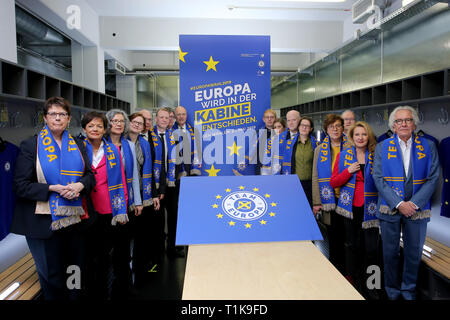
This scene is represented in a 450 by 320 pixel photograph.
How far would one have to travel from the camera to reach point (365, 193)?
2.29 m

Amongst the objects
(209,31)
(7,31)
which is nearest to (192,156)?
(7,31)

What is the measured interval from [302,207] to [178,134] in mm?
2123

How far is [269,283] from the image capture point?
3.26 feet

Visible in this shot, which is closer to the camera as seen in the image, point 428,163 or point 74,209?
point 74,209

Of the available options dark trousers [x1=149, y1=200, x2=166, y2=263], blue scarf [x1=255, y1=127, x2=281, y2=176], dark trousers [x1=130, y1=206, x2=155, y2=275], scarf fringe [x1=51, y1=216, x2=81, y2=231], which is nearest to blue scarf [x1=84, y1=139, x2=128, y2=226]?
scarf fringe [x1=51, y1=216, x2=81, y2=231]

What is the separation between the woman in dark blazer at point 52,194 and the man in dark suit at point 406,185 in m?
2.00

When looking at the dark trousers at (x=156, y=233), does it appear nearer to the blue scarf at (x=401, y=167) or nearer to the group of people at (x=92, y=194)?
the group of people at (x=92, y=194)

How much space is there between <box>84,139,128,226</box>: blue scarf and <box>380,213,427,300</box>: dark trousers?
1.92 metres

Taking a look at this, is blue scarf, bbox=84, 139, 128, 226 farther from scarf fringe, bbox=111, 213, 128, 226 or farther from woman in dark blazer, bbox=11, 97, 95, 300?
woman in dark blazer, bbox=11, 97, 95, 300

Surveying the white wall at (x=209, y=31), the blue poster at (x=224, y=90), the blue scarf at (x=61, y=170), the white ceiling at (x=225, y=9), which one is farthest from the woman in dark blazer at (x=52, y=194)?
the white wall at (x=209, y=31)

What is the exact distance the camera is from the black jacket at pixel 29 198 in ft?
5.64

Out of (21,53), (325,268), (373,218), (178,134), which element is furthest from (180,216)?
(21,53)

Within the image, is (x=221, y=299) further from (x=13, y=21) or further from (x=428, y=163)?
(x=13, y=21)

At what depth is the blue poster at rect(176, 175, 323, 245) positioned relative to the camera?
128 cm
